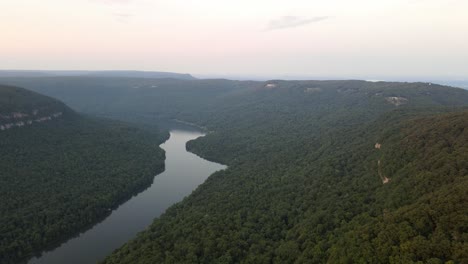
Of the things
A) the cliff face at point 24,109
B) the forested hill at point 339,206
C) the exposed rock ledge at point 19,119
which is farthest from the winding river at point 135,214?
the cliff face at point 24,109

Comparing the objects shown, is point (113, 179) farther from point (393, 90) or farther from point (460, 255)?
point (393, 90)

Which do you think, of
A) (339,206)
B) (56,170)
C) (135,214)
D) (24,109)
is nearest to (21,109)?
(24,109)

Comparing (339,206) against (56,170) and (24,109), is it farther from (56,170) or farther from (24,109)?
(24,109)

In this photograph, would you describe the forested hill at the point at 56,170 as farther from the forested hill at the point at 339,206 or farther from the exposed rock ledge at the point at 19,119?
the forested hill at the point at 339,206

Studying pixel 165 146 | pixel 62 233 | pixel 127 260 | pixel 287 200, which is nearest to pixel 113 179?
pixel 62 233

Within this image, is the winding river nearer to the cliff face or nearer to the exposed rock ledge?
the exposed rock ledge

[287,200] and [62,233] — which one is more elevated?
Answer: [287,200]
